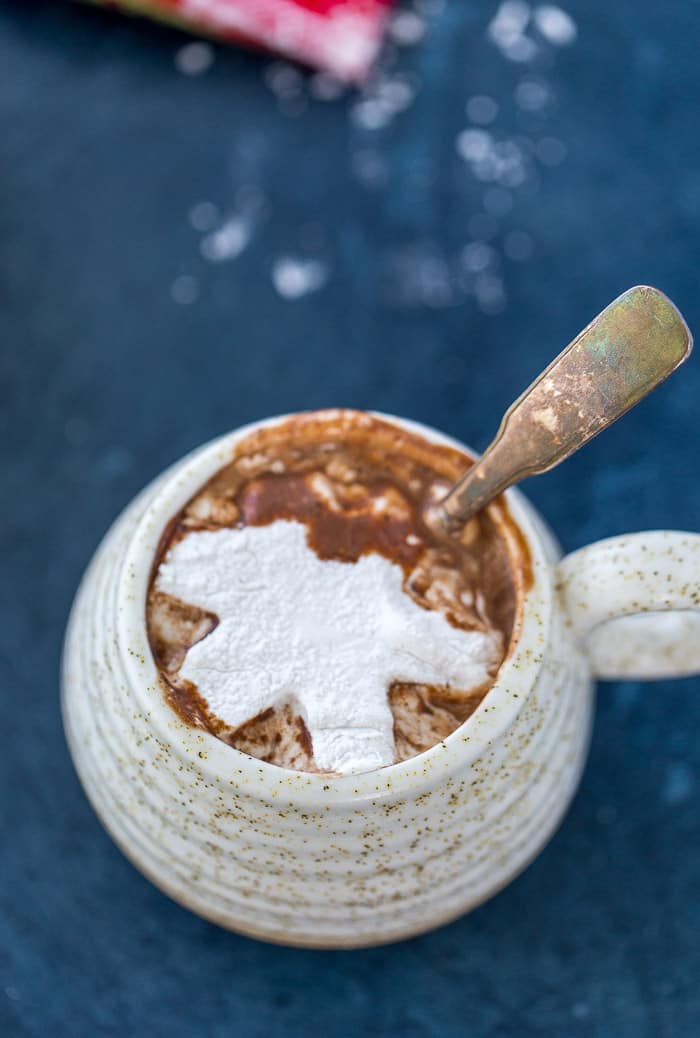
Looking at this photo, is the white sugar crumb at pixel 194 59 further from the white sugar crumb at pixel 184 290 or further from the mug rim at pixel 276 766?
the mug rim at pixel 276 766

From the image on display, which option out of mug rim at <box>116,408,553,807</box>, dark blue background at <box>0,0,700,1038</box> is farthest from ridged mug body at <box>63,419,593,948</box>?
dark blue background at <box>0,0,700,1038</box>

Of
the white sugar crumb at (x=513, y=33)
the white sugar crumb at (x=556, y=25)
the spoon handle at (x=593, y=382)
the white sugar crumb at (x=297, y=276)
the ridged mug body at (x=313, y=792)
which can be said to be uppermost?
the white sugar crumb at (x=556, y=25)

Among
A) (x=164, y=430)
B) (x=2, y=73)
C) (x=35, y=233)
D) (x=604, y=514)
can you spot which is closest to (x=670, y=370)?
(x=604, y=514)

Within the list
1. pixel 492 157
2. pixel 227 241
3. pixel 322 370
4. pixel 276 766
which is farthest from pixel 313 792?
pixel 492 157

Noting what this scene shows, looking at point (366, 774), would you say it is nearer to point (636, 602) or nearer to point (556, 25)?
point (636, 602)

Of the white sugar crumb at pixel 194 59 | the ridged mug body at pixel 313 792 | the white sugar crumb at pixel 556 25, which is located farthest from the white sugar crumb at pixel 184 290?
the white sugar crumb at pixel 556 25
